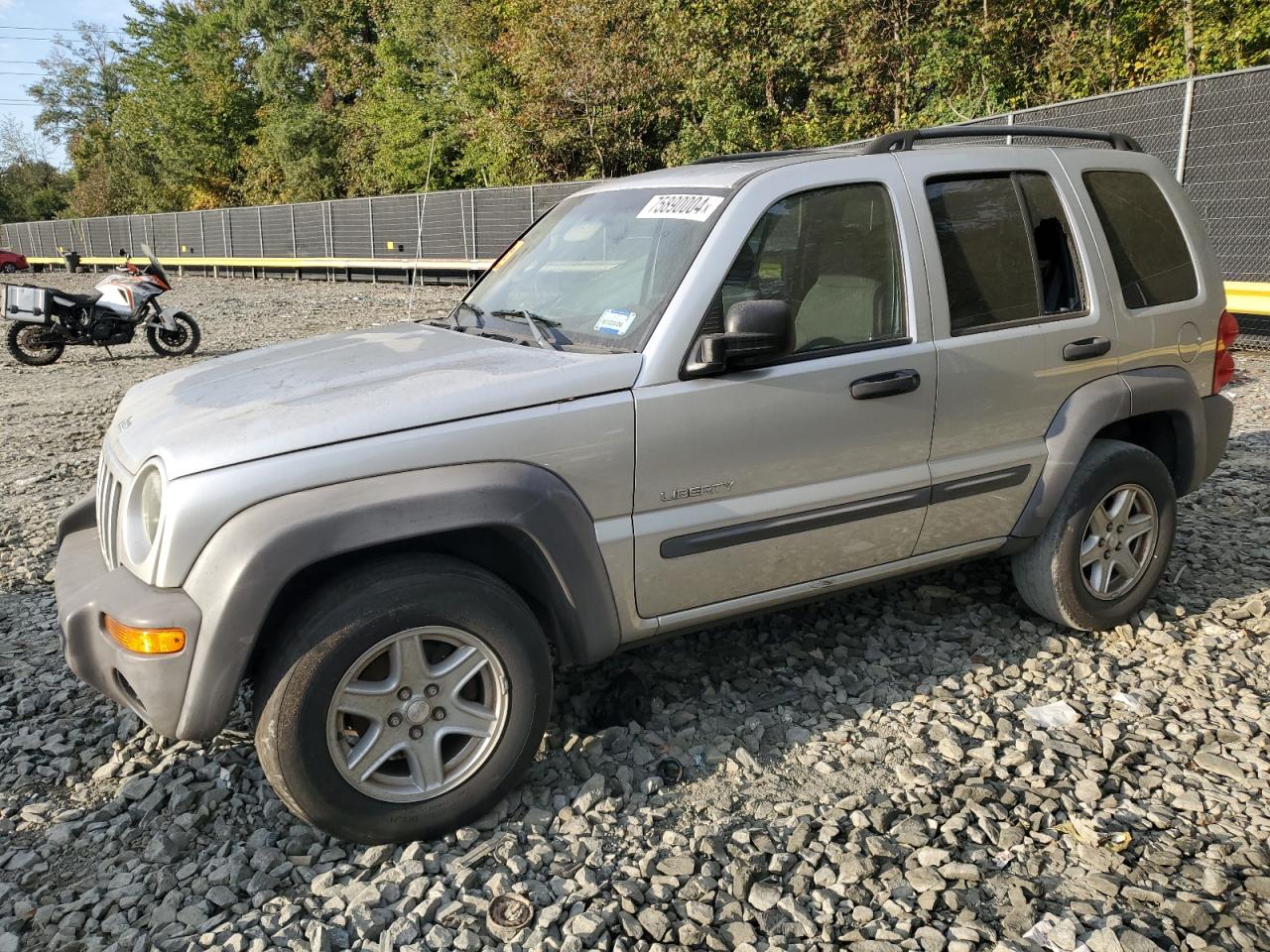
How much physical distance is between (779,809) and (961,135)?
2609mm

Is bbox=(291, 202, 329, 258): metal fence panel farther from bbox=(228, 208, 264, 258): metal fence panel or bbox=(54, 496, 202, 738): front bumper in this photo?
bbox=(54, 496, 202, 738): front bumper

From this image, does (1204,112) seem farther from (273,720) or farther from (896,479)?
(273,720)

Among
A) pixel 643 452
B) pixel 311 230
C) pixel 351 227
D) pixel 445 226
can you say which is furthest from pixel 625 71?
pixel 643 452

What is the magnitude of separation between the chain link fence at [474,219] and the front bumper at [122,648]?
257 centimetres

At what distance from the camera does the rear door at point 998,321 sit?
3598mm

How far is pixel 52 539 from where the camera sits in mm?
5637

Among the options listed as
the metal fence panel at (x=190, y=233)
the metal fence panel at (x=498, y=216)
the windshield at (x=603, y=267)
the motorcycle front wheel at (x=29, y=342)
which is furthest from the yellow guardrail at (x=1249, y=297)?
the metal fence panel at (x=190, y=233)

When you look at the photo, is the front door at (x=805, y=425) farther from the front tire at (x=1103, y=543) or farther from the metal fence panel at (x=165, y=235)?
the metal fence panel at (x=165, y=235)

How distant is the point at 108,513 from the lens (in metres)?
3.10

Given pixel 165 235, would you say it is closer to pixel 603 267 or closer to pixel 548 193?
pixel 548 193

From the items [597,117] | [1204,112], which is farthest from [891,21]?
[1204,112]

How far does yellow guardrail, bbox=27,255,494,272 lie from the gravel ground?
52.3 feet

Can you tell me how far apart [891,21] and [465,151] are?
16.1 meters

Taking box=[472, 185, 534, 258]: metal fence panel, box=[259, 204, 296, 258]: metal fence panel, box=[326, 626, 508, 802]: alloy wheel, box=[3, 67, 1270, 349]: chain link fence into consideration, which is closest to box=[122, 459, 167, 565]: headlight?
box=[326, 626, 508, 802]: alloy wheel
